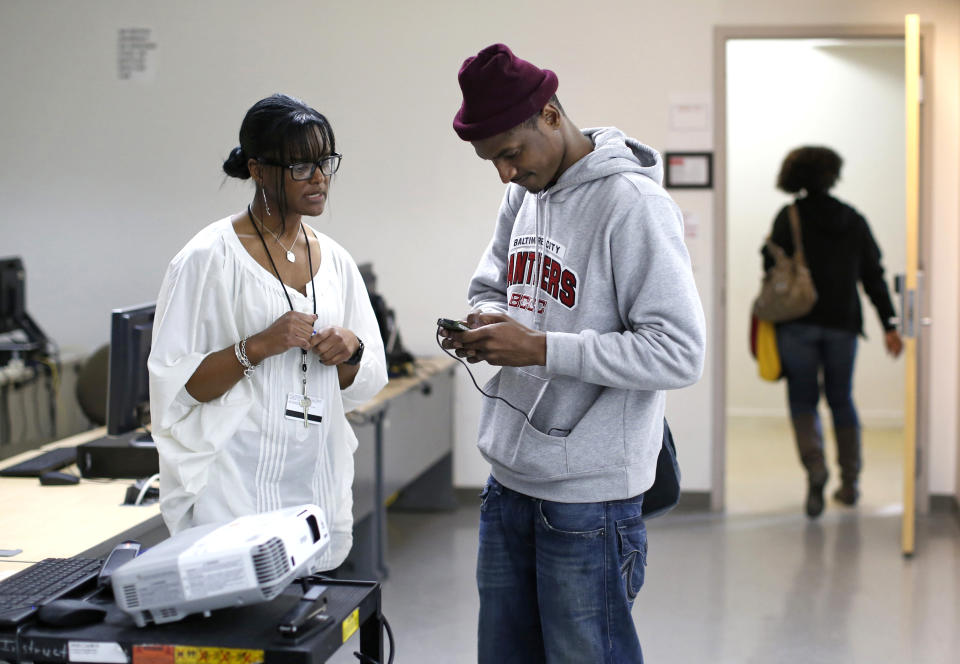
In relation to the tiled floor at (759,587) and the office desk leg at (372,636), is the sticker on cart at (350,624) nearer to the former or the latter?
the office desk leg at (372,636)

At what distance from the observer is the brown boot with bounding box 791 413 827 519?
4715 mm

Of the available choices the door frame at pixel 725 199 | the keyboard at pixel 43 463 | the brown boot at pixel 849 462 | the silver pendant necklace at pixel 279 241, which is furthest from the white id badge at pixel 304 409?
the brown boot at pixel 849 462

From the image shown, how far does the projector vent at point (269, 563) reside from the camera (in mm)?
1322

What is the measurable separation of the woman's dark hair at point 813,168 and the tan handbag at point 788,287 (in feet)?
0.40

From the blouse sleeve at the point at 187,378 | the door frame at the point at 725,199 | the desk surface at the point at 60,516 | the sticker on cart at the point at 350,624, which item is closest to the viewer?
the sticker on cart at the point at 350,624

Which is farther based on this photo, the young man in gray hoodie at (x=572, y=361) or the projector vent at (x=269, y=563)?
the young man in gray hoodie at (x=572, y=361)

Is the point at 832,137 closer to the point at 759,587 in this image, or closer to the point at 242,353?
the point at 759,587

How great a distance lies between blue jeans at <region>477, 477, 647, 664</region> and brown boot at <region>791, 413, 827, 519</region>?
3247 mm

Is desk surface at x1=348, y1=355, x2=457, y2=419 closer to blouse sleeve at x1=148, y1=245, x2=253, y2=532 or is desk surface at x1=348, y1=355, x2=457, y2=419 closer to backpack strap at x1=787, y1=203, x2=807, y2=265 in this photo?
blouse sleeve at x1=148, y1=245, x2=253, y2=532

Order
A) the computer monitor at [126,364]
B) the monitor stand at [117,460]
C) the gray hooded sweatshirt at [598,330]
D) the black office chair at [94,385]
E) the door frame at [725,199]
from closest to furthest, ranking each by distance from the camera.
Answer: the gray hooded sweatshirt at [598,330] → the computer monitor at [126,364] → the monitor stand at [117,460] → the black office chair at [94,385] → the door frame at [725,199]

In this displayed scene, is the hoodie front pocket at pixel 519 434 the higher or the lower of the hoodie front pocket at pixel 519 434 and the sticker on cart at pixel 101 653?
the higher

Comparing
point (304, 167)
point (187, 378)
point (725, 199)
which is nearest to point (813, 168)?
point (725, 199)

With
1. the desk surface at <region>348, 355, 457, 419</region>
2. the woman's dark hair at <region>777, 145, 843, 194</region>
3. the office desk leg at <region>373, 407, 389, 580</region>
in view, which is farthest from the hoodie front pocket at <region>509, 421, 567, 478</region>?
the woman's dark hair at <region>777, 145, 843, 194</region>

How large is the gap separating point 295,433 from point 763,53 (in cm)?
565
